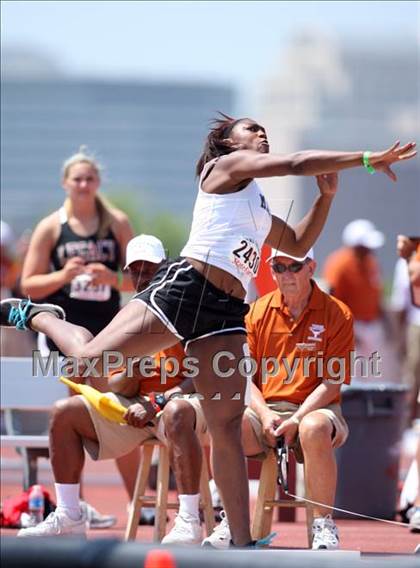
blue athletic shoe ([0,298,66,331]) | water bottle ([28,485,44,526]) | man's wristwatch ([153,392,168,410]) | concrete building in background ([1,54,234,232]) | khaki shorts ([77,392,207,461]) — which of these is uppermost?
concrete building in background ([1,54,234,232])

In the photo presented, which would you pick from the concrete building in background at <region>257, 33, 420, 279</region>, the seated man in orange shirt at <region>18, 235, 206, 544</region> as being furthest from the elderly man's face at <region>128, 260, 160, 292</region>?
the concrete building in background at <region>257, 33, 420, 279</region>

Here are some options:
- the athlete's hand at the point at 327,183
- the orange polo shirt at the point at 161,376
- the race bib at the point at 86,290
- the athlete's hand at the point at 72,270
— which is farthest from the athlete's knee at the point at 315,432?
the athlete's hand at the point at 72,270

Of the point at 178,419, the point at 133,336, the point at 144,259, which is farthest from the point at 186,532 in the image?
the point at 144,259

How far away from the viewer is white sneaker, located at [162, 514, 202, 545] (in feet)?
20.8

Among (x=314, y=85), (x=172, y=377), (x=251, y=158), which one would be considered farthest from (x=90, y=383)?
(x=314, y=85)

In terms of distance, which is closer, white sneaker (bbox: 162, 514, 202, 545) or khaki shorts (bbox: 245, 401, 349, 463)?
white sneaker (bbox: 162, 514, 202, 545)

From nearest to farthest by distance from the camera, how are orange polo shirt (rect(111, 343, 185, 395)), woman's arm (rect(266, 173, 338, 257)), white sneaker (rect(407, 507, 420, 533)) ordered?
woman's arm (rect(266, 173, 338, 257))
orange polo shirt (rect(111, 343, 185, 395))
white sneaker (rect(407, 507, 420, 533))

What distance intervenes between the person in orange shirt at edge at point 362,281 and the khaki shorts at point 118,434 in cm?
728

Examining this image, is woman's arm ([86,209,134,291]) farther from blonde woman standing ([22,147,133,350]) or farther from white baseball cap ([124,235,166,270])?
white baseball cap ([124,235,166,270])

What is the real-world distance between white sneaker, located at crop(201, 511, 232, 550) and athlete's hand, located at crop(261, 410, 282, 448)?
49 centimetres

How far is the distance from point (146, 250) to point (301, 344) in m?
0.93

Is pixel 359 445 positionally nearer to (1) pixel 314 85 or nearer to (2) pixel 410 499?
(2) pixel 410 499

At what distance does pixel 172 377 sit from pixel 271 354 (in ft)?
1.80

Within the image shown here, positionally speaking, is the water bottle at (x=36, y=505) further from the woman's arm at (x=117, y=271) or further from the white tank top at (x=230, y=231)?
the white tank top at (x=230, y=231)
